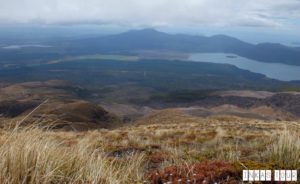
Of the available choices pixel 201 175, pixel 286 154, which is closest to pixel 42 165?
pixel 201 175

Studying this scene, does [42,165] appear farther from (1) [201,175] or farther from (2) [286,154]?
(2) [286,154]

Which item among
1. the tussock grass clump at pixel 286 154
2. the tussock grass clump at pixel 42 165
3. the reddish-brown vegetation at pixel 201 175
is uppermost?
the tussock grass clump at pixel 42 165

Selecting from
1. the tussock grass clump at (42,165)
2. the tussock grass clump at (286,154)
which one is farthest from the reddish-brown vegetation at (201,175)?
the tussock grass clump at (286,154)

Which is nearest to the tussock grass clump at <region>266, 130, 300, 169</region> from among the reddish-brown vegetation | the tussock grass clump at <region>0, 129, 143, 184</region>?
the reddish-brown vegetation

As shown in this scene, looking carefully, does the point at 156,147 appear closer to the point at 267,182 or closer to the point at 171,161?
the point at 171,161

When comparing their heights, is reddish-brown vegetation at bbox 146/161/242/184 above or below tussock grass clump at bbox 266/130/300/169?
above

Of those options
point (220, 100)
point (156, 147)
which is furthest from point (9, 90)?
point (156, 147)

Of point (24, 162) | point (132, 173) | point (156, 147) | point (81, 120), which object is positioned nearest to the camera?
point (24, 162)

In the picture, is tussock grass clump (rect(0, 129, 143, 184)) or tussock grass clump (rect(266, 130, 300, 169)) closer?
tussock grass clump (rect(0, 129, 143, 184))

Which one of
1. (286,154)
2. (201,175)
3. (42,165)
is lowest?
(286,154)

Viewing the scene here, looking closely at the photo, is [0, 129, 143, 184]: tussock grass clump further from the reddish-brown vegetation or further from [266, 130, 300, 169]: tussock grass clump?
[266, 130, 300, 169]: tussock grass clump

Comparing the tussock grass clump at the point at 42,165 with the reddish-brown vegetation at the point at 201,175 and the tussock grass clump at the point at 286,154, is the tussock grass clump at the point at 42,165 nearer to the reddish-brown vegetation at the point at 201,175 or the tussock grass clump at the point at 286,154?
the reddish-brown vegetation at the point at 201,175
